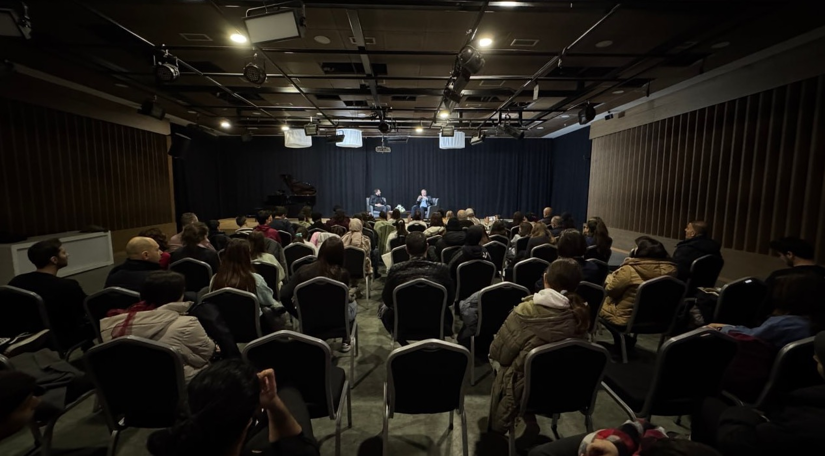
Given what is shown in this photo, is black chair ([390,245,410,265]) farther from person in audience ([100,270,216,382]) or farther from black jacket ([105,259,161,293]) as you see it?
person in audience ([100,270,216,382])

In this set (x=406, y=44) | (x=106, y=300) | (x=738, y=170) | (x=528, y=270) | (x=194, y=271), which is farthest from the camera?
(x=738, y=170)

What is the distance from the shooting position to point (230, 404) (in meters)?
0.97

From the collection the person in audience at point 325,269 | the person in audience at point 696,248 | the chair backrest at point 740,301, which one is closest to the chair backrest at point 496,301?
the person in audience at point 325,269

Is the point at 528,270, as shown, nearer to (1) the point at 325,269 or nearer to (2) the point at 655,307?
(2) the point at 655,307

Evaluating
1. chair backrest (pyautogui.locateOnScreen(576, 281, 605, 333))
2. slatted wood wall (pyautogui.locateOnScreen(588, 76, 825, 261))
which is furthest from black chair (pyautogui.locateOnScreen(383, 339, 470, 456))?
slatted wood wall (pyautogui.locateOnScreen(588, 76, 825, 261))

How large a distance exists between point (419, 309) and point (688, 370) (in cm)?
174

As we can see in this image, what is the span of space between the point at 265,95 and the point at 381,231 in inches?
165

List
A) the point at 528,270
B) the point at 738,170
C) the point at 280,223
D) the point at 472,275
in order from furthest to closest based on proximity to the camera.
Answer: the point at 280,223 < the point at 738,170 < the point at 528,270 < the point at 472,275

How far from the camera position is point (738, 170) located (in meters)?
5.98

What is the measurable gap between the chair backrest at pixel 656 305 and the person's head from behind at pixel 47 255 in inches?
179

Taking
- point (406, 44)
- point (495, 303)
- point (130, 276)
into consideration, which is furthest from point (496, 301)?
point (406, 44)

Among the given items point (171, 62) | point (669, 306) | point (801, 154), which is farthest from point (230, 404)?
point (801, 154)

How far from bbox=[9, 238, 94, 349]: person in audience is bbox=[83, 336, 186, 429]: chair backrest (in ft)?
4.65

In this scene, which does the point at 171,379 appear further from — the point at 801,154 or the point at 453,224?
the point at 801,154
